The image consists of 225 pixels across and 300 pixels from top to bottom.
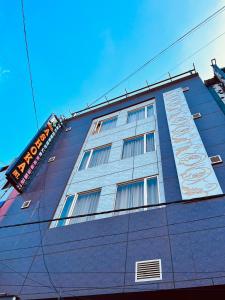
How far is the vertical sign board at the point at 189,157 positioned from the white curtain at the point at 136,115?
2.44 metres

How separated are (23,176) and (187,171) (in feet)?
28.4

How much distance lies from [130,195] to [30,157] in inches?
281

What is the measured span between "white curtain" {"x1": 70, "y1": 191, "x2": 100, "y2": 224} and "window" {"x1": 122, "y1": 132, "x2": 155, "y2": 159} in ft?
8.64

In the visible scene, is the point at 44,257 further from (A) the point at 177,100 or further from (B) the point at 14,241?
(A) the point at 177,100

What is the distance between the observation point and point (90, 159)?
12.6 m

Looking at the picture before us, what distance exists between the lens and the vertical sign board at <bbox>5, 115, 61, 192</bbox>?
471 inches

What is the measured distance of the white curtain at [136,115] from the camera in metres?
14.5

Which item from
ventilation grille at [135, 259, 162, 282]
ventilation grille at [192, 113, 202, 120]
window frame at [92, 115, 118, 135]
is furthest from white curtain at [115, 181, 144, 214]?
window frame at [92, 115, 118, 135]

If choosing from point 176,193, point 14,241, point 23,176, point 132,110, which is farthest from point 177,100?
point 14,241

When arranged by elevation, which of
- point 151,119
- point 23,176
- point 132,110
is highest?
point 132,110

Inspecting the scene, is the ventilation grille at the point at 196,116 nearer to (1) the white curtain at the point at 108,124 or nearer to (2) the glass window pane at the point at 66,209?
(1) the white curtain at the point at 108,124

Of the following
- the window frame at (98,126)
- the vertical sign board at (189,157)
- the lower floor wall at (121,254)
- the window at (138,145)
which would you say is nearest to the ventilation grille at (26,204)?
the lower floor wall at (121,254)

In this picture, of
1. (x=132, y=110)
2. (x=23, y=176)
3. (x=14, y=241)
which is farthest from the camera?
(x=132, y=110)

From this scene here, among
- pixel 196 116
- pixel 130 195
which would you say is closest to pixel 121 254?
pixel 130 195
